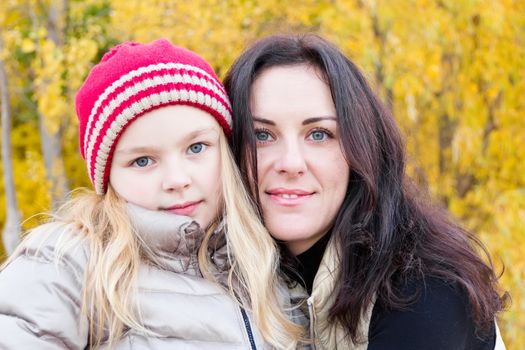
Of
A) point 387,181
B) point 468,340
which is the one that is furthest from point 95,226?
point 468,340

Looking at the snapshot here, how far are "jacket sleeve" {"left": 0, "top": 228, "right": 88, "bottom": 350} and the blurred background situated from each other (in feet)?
5.33

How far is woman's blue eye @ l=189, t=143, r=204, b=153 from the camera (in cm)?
237

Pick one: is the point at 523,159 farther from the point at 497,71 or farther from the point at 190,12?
the point at 190,12

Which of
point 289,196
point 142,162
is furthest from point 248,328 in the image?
point 142,162

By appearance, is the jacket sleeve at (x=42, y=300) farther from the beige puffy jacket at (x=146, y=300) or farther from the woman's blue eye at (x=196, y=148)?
the woman's blue eye at (x=196, y=148)

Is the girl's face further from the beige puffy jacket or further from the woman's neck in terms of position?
the woman's neck

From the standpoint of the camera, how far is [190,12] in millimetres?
5488

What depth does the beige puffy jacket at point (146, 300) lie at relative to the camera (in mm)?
1968

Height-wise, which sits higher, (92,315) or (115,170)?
(115,170)

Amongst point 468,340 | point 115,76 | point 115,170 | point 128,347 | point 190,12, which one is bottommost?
point 468,340

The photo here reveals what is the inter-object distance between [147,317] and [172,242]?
9.4 inches

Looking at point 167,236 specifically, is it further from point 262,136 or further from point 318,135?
point 318,135

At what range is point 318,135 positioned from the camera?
252cm

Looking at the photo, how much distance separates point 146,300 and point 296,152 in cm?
68
